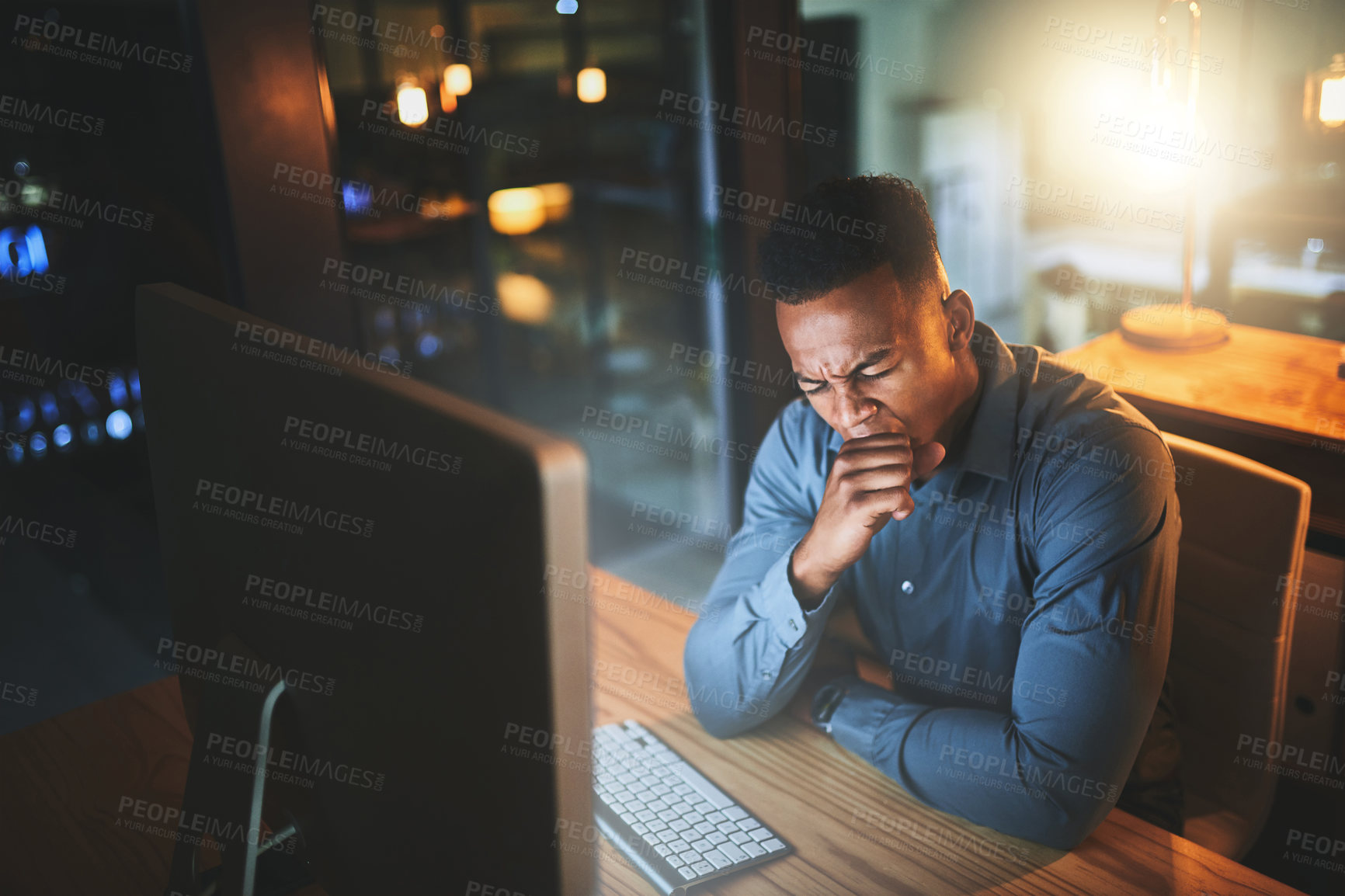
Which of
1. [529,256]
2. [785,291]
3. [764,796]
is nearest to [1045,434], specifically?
[785,291]

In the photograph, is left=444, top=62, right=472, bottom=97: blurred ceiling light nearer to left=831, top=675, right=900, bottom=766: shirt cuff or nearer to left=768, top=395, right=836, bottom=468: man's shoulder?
left=768, top=395, right=836, bottom=468: man's shoulder

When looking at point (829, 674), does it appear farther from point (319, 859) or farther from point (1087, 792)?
point (319, 859)

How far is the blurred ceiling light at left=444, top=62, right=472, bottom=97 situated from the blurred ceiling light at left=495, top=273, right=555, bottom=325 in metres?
0.79

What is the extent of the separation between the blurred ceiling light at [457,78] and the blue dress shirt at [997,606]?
2194 mm

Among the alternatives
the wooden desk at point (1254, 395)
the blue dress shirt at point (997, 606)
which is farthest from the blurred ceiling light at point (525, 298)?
the blue dress shirt at point (997, 606)

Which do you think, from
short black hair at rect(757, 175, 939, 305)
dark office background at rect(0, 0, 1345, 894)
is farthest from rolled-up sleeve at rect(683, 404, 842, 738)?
dark office background at rect(0, 0, 1345, 894)

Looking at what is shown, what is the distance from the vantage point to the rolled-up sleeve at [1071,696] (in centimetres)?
103

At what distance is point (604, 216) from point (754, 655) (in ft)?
9.45

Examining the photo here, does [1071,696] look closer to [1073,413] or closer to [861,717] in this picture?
[861,717]

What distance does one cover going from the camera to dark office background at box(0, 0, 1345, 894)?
64.6 inches

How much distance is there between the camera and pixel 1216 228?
98.2 inches

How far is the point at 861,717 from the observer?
1.18 m

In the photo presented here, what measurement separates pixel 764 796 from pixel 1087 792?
355mm

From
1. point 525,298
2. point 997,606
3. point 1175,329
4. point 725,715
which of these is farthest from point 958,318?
point 525,298
